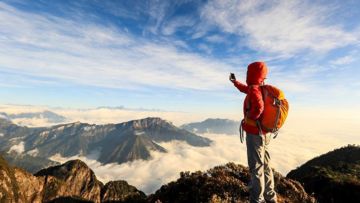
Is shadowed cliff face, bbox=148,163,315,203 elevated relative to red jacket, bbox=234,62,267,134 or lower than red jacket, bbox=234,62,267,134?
lower

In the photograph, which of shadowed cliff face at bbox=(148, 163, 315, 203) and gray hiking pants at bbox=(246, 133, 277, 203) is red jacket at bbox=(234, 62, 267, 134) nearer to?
gray hiking pants at bbox=(246, 133, 277, 203)

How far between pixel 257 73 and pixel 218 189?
6.11 m

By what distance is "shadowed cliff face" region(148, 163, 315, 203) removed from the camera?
46.6 ft

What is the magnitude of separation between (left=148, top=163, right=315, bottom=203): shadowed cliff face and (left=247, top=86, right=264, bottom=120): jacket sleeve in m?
4.29

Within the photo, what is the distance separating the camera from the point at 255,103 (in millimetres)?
11633

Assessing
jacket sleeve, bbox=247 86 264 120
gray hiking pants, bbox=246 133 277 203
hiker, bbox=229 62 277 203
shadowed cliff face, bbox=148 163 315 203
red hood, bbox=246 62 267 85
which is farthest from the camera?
shadowed cliff face, bbox=148 163 315 203

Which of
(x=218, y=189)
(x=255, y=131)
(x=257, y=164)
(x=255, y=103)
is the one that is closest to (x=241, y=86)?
(x=255, y=103)

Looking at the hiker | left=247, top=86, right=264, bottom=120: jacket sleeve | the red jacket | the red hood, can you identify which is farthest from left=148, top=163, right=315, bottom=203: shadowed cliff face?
the red hood

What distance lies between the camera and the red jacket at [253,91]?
11625 mm

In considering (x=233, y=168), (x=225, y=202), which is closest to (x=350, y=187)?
(x=233, y=168)

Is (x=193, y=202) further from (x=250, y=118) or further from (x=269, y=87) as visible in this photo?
(x=269, y=87)

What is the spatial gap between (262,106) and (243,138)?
178 centimetres

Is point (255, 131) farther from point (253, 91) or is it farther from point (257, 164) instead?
point (253, 91)

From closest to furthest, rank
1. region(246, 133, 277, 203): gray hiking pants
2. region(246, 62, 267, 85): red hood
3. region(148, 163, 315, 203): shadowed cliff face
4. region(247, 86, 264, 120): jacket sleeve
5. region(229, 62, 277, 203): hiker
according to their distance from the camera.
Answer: region(247, 86, 264, 120): jacket sleeve → region(229, 62, 277, 203): hiker → region(246, 62, 267, 85): red hood → region(246, 133, 277, 203): gray hiking pants → region(148, 163, 315, 203): shadowed cliff face
